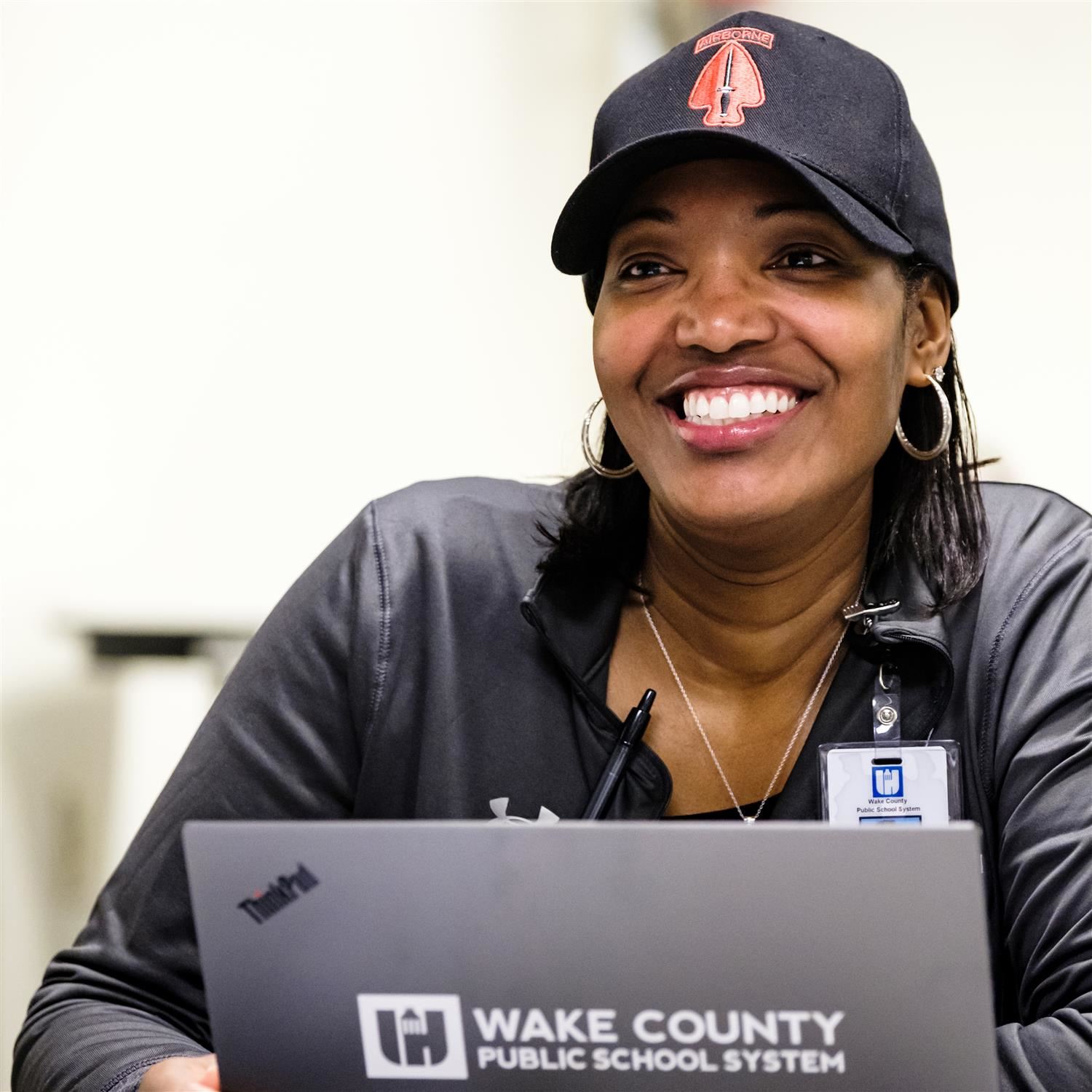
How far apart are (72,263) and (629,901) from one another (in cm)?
157

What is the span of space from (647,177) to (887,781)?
55cm

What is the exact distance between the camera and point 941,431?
1399 mm

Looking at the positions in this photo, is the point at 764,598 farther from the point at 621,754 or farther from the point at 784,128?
the point at 784,128

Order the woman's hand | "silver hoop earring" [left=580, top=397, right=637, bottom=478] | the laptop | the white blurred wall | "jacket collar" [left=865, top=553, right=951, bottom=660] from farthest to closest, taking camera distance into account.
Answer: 1. the white blurred wall
2. "silver hoop earring" [left=580, top=397, right=637, bottom=478]
3. "jacket collar" [left=865, top=553, right=951, bottom=660]
4. the woman's hand
5. the laptop

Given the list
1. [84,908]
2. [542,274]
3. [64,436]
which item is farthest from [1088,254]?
[84,908]

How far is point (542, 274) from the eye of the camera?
2.90m

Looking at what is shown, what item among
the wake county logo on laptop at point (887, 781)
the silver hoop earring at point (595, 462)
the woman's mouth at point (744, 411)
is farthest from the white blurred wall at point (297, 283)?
the wake county logo on laptop at point (887, 781)

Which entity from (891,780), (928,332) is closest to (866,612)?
(891,780)

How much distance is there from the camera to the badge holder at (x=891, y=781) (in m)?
1.24

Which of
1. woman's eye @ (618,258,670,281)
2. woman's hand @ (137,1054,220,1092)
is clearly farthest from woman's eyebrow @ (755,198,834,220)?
woman's hand @ (137,1054,220,1092)

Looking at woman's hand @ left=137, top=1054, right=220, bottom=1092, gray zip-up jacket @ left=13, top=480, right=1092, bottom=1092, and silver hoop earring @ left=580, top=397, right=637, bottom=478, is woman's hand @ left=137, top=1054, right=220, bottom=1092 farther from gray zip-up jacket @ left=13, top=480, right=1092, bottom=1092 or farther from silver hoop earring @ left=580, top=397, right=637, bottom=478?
silver hoop earring @ left=580, top=397, right=637, bottom=478

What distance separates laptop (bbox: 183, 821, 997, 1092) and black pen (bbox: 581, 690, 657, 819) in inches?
19.3

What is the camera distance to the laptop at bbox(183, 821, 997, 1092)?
2.43 feet

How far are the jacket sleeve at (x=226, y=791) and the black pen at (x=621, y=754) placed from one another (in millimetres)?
227
